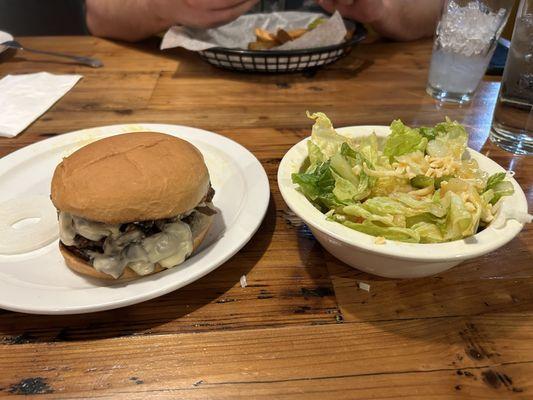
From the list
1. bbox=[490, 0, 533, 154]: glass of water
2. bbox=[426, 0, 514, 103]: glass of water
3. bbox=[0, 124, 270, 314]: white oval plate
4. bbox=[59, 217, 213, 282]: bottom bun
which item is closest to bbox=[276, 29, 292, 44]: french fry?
bbox=[426, 0, 514, 103]: glass of water

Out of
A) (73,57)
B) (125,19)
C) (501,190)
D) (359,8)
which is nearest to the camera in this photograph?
(501,190)

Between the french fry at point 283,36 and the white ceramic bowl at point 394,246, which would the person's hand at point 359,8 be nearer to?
the french fry at point 283,36

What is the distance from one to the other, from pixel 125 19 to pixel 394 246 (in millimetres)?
2397

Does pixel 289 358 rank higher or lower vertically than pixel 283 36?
lower

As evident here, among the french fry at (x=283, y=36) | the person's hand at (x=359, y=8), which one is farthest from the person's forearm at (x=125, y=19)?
the person's hand at (x=359, y=8)

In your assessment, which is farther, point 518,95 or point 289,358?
point 518,95

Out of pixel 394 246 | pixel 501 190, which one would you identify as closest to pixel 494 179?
pixel 501 190

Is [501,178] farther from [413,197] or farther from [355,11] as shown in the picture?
[355,11]

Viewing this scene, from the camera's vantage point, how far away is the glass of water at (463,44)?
168 centimetres

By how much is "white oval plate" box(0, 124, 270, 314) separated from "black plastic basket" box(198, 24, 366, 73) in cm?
68

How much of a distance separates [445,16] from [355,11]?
75cm

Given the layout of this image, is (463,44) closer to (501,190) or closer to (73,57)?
(501,190)

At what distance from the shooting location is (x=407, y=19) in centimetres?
259

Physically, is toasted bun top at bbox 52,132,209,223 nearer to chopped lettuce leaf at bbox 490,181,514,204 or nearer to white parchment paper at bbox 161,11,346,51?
chopped lettuce leaf at bbox 490,181,514,204
